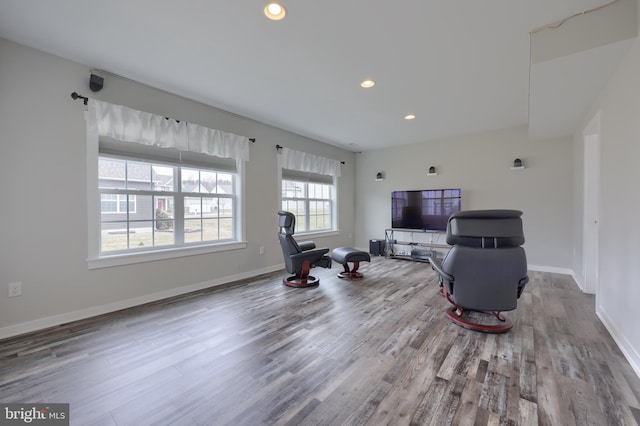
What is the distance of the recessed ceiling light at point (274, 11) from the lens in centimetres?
193

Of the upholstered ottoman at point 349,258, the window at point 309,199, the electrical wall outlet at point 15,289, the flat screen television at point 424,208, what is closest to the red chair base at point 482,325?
the upholstered ottoman at point 349,258

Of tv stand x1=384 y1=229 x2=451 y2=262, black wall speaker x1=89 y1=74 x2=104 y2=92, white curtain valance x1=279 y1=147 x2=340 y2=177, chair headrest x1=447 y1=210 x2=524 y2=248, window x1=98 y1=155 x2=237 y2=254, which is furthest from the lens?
tv stand x1=384 y1=229 x2=451 y2=262

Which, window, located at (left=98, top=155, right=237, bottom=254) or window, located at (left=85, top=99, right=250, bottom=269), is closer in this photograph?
window, located at (left=85, top=99, right=250, bottom=269)

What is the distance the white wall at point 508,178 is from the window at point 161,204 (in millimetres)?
3928

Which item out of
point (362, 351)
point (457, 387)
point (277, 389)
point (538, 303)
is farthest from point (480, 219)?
point (277, 389)

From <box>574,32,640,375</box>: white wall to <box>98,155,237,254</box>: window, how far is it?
14.3 ft

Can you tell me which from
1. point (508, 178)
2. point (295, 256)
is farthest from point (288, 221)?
point (508, 178)

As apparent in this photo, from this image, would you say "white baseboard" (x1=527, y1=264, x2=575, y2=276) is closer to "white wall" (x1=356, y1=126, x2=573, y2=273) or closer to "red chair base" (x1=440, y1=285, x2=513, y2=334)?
"white wall" (x1=356, y1=126, x2=573, y2=273)

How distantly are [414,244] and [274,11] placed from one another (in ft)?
15.8

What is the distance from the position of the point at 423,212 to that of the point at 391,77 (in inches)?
134

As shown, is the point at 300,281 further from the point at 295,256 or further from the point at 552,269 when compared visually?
the point at 552,269

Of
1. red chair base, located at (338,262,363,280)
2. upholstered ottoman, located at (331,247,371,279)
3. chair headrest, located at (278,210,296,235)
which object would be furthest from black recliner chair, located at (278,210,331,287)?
red chair base, located at (338,262,363,280)

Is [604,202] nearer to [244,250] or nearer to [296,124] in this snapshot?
[296,124]

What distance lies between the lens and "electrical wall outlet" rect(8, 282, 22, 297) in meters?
2.41
